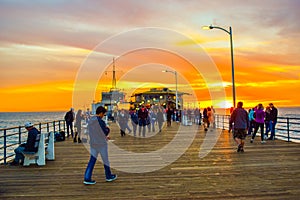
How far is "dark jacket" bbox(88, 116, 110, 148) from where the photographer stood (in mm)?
7977

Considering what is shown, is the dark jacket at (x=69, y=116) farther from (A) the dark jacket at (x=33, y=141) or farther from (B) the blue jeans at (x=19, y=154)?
(A) the dark jacket at (x=33, y=141)

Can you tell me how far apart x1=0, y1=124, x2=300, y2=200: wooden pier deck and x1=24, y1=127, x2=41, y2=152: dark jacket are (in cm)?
54

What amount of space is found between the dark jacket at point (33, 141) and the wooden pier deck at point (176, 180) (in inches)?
21.4

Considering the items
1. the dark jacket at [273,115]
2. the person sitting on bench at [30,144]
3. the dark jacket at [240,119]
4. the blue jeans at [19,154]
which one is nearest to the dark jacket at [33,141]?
the person sitting on bench at [30,144]

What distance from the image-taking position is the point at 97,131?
8062 millimetres

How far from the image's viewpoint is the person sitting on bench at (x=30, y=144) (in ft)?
33.5

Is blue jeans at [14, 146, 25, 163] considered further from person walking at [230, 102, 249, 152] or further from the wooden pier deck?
person walking at [230, 102, 249, 152]

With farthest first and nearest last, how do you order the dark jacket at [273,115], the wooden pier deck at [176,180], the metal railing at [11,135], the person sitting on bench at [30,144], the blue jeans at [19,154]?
the dark jacket at [273,115], the metal railing at [11,135], the blue jeans at [19,154], the person sitting on bench at [30,144], the wooden pier deck at [176,180]

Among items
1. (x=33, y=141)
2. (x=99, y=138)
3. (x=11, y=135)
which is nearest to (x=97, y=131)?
(x=99, y=138)

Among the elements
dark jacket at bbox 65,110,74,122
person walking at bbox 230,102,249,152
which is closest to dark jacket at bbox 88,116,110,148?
person walking at bbox 230,102,249,152

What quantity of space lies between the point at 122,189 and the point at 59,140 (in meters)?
12.8

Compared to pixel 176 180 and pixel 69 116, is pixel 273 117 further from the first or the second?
pixel 69 116

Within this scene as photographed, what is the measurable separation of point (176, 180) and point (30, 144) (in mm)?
4936

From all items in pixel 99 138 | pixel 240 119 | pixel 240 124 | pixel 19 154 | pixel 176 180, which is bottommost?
pixel 176 180
